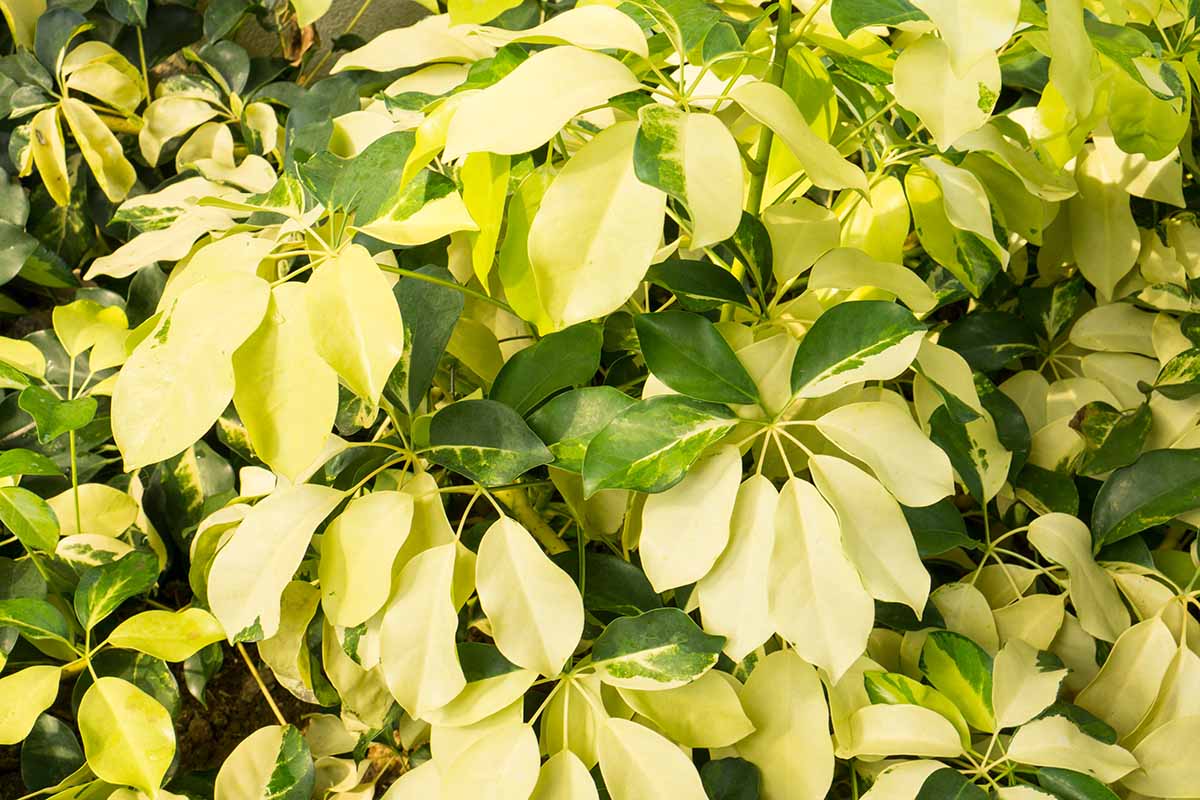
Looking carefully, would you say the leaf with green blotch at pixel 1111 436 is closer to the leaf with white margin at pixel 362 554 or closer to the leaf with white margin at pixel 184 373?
the leaf with white margin at pixel 362 554

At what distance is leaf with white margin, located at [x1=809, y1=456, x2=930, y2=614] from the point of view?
552mm

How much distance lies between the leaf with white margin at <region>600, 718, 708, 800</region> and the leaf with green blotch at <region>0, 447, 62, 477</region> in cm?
50

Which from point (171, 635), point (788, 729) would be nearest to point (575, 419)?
point (788, 729)

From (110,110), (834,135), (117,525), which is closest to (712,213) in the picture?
(834,135)

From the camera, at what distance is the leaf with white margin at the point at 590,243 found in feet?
1.58

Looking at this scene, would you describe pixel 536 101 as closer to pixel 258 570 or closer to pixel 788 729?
pixel 258 570

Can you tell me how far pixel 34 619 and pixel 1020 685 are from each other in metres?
0.76

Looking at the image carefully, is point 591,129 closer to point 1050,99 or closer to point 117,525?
point 1050,99

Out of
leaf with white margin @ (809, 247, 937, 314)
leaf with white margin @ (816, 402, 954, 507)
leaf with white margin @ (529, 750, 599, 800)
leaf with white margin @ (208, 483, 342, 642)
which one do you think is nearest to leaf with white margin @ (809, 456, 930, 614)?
leaf with white margin @ (816, 402, 954, 507)

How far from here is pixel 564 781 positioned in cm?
61

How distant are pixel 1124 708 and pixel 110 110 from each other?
1.27 meters

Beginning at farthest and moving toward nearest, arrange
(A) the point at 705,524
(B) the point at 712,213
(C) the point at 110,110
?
(C) the point at 110,110 < (A) the point at 705,524 < (B) the point at 712,213

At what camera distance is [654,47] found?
25.5 inches

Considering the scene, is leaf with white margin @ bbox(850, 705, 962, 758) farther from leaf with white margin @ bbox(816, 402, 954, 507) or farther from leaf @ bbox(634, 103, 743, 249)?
leaf @ bbox(634, 103, 743, 249)
